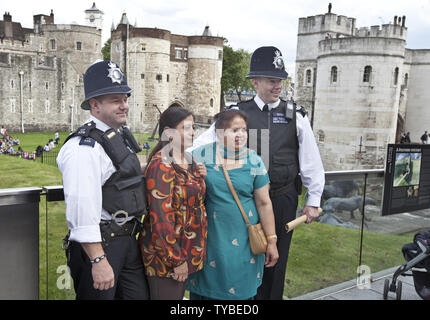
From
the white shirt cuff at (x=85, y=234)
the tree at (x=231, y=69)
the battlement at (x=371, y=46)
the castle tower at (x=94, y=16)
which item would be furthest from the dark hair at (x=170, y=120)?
the castle tower at (x=94, y=16)

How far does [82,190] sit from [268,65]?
176cm

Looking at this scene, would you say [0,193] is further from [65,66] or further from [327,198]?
[65,66]

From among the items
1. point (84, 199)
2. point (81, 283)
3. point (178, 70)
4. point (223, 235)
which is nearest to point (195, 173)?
point (223, 235)

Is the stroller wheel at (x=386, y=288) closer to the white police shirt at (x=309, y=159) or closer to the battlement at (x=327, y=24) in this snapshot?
the white police shirt at (x=309, y=159)

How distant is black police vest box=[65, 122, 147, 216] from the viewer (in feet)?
7.40

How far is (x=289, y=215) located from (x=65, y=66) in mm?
42972

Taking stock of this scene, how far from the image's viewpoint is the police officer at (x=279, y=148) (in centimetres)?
317

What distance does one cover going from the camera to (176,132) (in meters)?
2.54

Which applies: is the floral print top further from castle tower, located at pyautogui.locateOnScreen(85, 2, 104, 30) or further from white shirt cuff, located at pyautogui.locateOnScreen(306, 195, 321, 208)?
castle tower, located at pyautogui.locateOnScreen(85, 2, 104, 30)

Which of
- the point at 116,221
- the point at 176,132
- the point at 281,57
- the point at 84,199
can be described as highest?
the point at 281,57

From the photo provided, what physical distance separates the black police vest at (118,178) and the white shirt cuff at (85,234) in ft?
0.57

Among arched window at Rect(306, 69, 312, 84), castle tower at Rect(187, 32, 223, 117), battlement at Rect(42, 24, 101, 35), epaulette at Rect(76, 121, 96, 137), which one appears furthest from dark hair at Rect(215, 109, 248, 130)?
battlement at Rect(42, 24, 101, 35)
